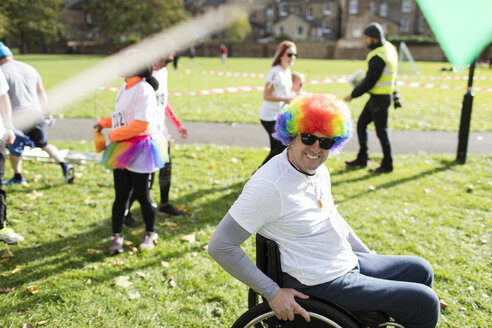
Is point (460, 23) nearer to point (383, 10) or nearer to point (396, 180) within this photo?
point (396, 180)

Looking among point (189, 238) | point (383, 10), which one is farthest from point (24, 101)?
point (383, 10)

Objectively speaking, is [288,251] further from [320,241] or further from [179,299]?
[179,299]

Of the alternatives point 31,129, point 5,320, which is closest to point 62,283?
point 5,320

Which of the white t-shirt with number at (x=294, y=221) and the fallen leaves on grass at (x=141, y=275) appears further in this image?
the fallen leaves on grass at (x=141, y=275)

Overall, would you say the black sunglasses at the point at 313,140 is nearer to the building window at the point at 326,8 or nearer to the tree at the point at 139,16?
the tree at the point at 139,16

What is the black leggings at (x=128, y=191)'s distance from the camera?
3633 millimetres

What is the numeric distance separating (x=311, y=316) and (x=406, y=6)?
74.4 meters

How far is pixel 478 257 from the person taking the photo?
151 inches

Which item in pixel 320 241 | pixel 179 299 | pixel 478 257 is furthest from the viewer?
pixel 478 257

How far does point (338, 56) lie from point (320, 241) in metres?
53.1

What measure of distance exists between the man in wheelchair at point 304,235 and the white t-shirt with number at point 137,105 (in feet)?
5.23

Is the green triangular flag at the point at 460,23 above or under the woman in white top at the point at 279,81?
above

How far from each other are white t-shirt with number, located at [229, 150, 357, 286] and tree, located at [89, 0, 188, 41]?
60615 mm

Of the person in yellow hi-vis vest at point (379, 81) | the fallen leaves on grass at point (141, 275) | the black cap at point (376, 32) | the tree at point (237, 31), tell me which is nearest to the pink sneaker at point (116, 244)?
the fallen leaves on grass at point (141, 275)
